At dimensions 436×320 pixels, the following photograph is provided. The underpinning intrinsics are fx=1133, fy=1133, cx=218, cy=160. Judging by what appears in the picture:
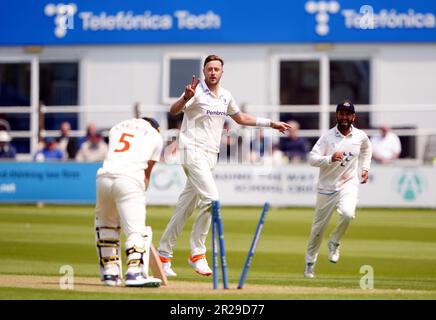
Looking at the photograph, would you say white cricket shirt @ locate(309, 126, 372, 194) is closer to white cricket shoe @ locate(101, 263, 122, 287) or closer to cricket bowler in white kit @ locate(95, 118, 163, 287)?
cricket bowler in white kit @ locate(95, 118, 163, 287)

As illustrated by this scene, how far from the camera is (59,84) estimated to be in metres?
31.6

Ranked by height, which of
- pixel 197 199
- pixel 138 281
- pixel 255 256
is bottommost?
Result: pixel 255 256

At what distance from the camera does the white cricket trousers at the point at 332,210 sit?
13930 mm

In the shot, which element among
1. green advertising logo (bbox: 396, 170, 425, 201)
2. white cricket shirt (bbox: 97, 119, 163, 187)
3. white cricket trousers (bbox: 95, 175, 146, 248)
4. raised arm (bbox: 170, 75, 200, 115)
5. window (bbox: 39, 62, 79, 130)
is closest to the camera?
white cricket trousers (bbox: 95, 175, 146, 248)

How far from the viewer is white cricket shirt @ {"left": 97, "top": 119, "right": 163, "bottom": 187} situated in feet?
36.6

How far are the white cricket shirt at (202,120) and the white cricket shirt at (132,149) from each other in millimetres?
1462

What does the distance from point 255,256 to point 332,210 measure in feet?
9.06

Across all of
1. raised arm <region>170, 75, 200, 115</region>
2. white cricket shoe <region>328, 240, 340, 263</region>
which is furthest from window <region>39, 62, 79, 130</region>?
raised arm <region>170, 75, 200, 115</region>

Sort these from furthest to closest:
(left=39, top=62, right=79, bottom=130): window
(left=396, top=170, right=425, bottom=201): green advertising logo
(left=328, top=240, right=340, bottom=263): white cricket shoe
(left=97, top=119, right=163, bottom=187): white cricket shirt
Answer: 1. (left=39, top=62, right=79, bottom=130): window
2. (left=396, top=170, right=425, bottom=201): green advertising logo
3. (left=328, top=240, right=340, bottom=263): white cricket shoe
4. (left=97, top=119, right=163, bottom=187): white cricket shirt

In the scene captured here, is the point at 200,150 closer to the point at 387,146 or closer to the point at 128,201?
the point at 128,201

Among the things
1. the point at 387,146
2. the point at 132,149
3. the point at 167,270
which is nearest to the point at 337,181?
the point at 167,270

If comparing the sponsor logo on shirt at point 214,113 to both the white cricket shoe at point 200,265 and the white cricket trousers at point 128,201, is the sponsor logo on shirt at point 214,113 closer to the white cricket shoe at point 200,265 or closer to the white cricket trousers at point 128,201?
the white cricket shoe at point 200,265

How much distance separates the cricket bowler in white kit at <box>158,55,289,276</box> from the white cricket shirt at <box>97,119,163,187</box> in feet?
4.11

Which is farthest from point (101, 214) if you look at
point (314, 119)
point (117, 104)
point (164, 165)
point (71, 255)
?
point (117, 104)
